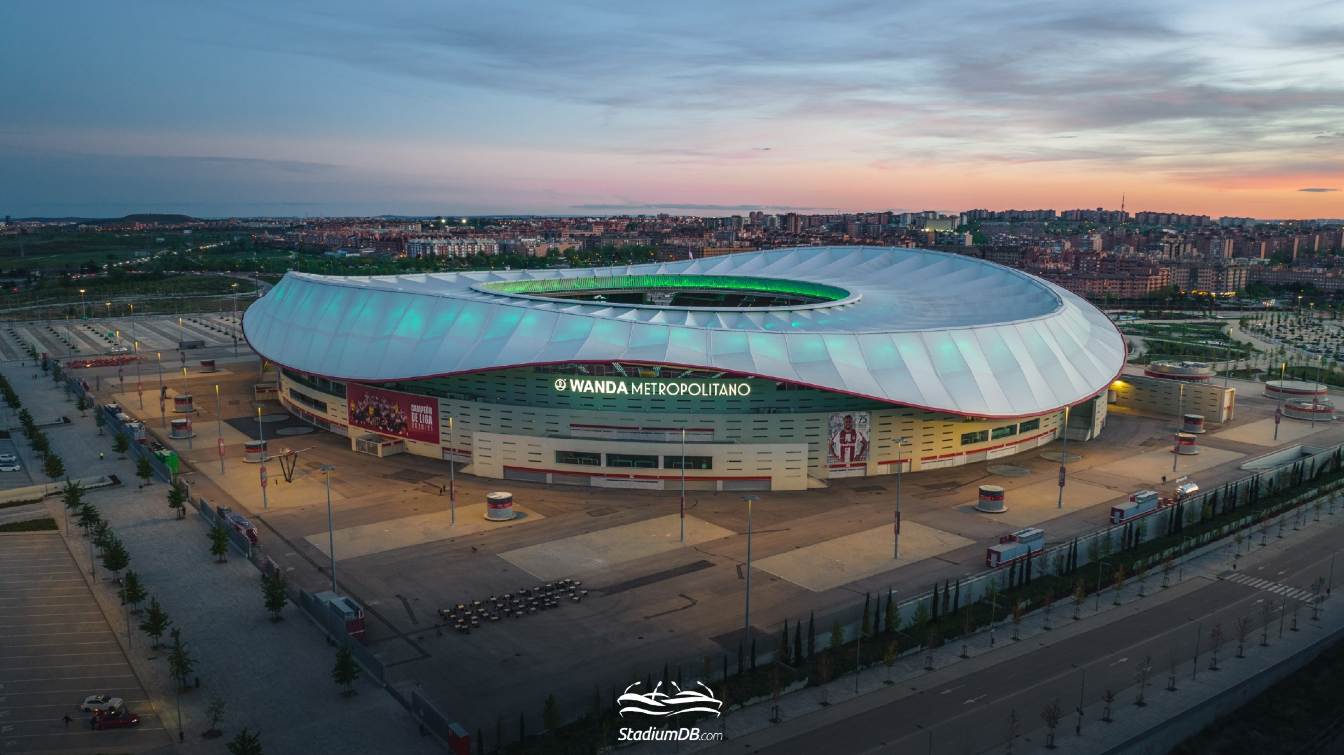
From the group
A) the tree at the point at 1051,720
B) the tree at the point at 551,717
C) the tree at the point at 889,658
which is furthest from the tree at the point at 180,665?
the tree at the point at 1051,720

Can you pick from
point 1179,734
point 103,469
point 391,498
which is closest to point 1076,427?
point 1179,734

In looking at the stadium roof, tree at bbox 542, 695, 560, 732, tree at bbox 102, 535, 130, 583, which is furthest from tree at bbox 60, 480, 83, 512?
tree at bbox 542, 695, 560, 732

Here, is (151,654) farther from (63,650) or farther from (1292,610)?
(1292,610)

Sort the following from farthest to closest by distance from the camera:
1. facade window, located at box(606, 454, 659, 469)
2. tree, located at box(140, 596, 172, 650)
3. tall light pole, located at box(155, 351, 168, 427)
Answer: tall light pole, located at box(155, 351, 168, 427) → facade window, located at box(606, 454, 659, 469) → tree, located at box(140, 596, 172, 650)

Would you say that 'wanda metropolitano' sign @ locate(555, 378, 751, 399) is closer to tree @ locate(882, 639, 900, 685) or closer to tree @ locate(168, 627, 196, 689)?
tree @ locate(882, 639, 900, 685)

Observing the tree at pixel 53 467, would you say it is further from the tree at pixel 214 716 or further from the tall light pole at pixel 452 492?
the tree at pixel 214 716

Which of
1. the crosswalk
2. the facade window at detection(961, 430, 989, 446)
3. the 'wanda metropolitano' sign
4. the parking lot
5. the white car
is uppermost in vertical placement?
the 'wanda metropolitano' sign

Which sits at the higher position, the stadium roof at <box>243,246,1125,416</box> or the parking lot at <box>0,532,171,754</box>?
the stadium roof at <box>243,246,1125,416</box>
